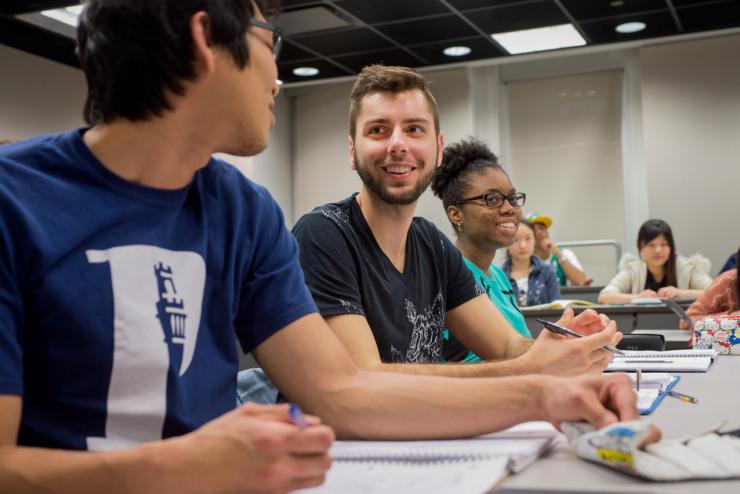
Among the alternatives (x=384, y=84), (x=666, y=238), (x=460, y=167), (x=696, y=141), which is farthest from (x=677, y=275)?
(x=384, y=84)

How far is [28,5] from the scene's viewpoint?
199 inches

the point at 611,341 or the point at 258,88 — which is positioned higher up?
the point at 258,88

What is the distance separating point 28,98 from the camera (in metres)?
5.99

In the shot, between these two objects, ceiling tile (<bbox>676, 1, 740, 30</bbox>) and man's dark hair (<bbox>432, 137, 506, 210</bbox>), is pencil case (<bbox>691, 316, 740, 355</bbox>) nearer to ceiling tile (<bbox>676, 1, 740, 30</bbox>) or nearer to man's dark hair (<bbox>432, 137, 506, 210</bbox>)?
man's dark hair (<bbox>432, 137, 506, 210</bbox>)

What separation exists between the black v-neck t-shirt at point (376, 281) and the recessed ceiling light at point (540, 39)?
4876 mm

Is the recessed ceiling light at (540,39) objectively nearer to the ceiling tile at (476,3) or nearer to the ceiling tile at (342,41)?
the ceiling tile at (476,3)

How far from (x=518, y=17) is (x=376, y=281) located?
4737 millimetres

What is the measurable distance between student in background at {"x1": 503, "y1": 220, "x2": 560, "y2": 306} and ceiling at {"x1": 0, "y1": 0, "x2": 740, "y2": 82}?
5.46ft

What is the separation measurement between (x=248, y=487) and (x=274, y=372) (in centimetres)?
41

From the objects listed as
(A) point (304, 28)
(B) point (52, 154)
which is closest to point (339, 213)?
(B) point (52, 154)

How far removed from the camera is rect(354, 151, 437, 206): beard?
73.3 inches

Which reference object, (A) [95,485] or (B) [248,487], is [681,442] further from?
(A) [95,485]

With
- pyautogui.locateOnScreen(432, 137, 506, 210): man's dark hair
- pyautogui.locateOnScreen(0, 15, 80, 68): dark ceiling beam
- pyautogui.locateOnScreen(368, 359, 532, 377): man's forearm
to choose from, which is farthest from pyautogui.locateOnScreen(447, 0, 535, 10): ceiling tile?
pyautogui.locateOnScreen(368, 359, 532, 377): man's forearm

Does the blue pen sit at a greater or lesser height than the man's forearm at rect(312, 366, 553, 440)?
greater
